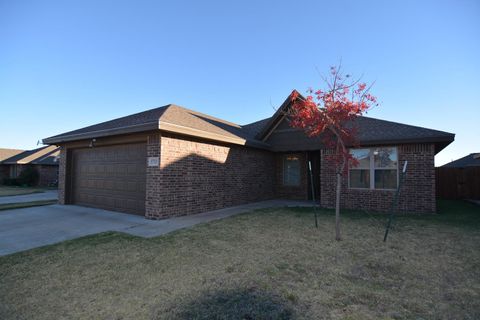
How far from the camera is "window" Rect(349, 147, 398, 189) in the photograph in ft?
32.8

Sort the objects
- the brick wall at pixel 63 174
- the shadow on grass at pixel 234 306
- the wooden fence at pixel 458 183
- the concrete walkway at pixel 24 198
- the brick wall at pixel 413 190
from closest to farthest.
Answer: the shadow on grass at pixel 234 306 → the brick wall at pixel 413 190 → the brick wall at pixel 63 174 → the concrete walkway at pixel 24 198 → the wooden fence at pixel 458 183

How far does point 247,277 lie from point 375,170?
8684 millimetres

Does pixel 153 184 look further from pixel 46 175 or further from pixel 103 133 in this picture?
pixel 46 175

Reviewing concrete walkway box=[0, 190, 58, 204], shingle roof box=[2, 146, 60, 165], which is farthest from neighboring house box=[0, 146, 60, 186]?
concrete walkway box=[0, 190, 58, 204]

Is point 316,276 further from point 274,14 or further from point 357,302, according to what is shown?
point 274,14

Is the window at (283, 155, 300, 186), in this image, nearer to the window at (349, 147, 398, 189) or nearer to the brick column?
the window at (349, 147, 398, 189)

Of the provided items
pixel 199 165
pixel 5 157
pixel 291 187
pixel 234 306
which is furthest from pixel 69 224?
pixel 5 157

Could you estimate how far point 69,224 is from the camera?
732 cm

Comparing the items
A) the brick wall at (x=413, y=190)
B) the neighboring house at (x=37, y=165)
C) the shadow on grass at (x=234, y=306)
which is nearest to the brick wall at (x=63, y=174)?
the shadow on grass at (x=234, y=306)

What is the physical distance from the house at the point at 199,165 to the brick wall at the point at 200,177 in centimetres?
3

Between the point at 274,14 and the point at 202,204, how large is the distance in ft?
30.2

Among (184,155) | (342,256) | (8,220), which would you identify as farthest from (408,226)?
(8,220)

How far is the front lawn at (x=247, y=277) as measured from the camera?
2.90 metres

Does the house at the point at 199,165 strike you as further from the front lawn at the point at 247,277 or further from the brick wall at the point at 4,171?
the brick wall at the point at 4,171
